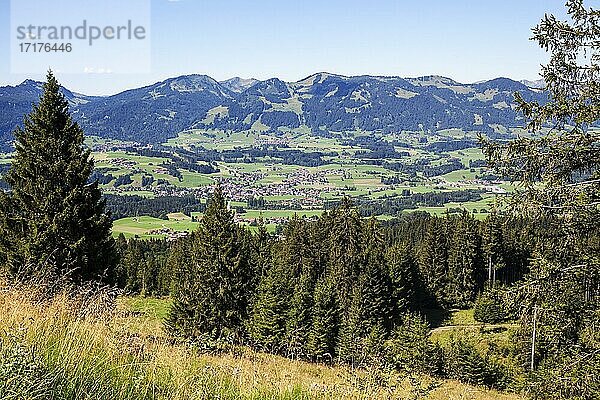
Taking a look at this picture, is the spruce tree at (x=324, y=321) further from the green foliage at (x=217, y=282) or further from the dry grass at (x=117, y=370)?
the dry grass at (x=117, y=370)

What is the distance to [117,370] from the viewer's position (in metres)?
5.33

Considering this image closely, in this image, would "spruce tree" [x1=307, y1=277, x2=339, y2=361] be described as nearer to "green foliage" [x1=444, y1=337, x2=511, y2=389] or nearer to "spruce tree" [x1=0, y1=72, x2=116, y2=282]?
"green foliage" [x1=444, y1=337, x2=511, y2=389]

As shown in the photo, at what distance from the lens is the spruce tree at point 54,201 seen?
19.5m

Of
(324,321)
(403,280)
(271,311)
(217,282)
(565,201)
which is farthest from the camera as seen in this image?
(403,280)

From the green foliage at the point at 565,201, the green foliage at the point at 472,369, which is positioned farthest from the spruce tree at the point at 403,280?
Answer: the green foliage at the point at 565,201

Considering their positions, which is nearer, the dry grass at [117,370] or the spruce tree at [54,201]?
the dry grass at [117,370]

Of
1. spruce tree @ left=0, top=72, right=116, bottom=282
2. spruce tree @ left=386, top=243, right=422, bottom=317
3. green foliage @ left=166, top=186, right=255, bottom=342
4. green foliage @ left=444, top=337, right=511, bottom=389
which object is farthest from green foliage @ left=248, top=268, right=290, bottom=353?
spruce tree @ left=386, top=243, right=422, bottom=317

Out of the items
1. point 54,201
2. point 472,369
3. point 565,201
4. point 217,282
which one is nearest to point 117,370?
point 565,201

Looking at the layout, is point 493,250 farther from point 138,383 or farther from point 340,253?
point 138,383

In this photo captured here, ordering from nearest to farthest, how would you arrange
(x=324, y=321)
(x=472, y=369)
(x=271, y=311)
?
(x=271, y=311), (x=472, y=369), (x=324, y=321)

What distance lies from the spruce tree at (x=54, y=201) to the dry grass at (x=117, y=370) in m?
13.1

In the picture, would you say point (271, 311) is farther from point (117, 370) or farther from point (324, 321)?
point (117, 370)

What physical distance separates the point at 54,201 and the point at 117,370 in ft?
55.6

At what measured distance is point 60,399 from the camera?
4.19 m
